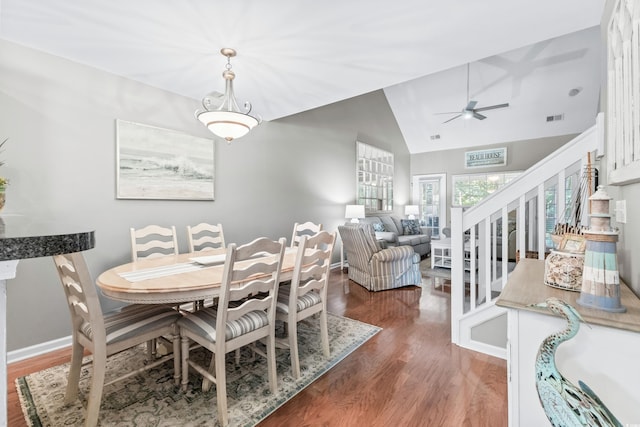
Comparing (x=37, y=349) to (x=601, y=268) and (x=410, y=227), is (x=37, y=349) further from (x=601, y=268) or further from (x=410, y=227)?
(x=410, y=227)

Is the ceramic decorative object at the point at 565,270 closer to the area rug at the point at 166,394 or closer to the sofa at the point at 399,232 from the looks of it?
the area rug at the point at 166,394

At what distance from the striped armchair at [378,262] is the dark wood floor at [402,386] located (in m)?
1.02

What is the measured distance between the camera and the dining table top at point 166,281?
62.4 inches

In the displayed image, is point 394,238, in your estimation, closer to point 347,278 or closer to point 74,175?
point 347,278

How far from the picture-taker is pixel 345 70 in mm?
2600

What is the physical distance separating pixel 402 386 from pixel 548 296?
1.15 meters

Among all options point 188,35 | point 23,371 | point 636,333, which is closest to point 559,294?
point 636,333

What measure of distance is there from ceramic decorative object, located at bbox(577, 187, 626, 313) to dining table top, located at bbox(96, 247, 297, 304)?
155cm

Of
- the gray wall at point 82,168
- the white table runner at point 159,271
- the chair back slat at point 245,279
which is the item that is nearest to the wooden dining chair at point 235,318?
the chair back slat at point 245,279

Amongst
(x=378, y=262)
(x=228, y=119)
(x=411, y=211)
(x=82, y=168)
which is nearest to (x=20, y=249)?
(x=228, y=119)

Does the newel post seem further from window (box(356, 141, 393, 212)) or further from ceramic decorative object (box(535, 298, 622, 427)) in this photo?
window (box(356, 141, 393, 212))

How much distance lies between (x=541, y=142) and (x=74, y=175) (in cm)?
830

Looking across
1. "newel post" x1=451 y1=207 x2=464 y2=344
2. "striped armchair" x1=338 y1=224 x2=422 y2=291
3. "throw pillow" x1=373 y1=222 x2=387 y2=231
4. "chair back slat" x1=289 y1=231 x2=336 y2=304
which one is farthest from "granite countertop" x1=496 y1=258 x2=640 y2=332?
"throw pillow" x1=373 y1=222 x2=387 y2=231

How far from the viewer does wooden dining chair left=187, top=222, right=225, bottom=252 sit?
2924mm
